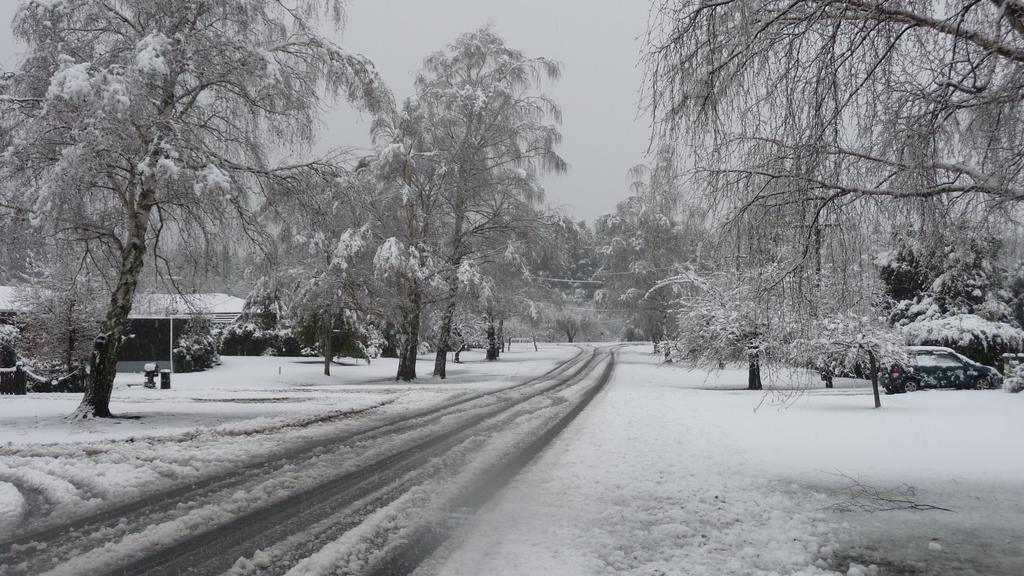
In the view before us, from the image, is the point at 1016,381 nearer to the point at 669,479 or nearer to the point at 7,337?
the point at 669,479

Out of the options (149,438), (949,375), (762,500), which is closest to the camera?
(762,500)

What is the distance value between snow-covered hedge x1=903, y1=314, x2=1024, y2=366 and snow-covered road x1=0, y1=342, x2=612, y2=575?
20124 millimetres

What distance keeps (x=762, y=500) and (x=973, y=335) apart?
21.6m

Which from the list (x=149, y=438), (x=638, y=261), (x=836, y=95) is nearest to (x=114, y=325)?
(x=149, y=438)

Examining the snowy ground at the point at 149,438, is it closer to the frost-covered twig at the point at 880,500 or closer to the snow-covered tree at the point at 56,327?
the snow-covered tree at the point at 56,327

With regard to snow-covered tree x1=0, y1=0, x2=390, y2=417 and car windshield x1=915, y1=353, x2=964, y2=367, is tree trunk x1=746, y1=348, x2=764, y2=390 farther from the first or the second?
snow-covered tree x1=0, y1=0, x2=390, y2=417

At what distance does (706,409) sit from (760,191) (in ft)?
29.4

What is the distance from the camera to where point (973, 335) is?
22.2 m

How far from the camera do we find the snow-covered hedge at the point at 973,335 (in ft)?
70.9

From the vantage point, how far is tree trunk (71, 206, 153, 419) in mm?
10766

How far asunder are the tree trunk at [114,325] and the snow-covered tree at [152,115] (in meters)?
0.02

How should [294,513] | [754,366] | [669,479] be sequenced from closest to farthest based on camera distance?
[294,513]
[669,479]
[754,366]

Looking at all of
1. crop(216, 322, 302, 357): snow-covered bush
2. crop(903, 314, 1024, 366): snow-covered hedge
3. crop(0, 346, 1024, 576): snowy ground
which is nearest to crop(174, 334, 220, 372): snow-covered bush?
crop(216, 322, 302, 357): snow-covered bush

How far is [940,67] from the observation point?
16.0ft
